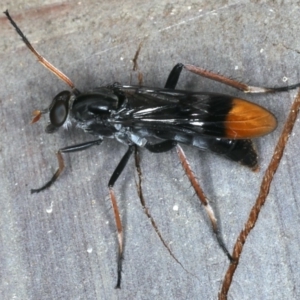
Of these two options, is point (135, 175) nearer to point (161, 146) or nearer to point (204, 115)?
point (161, 146)

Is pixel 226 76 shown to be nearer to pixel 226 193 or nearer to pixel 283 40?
pixel 283 40

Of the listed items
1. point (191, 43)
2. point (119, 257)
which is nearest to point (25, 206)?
point (119, 257)

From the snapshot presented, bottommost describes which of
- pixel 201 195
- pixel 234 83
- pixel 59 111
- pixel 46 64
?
pixel 201 195

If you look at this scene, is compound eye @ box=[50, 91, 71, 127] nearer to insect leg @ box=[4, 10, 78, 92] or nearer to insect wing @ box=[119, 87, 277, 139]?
insect leg @ box=[4, 10, 78, 92]

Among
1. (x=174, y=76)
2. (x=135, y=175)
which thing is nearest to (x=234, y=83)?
(x=174, y=76)

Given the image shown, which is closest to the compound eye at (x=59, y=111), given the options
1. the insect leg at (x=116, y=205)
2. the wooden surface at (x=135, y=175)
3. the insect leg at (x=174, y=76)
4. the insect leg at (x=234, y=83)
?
the wooden surface at (x=135, y=175)
